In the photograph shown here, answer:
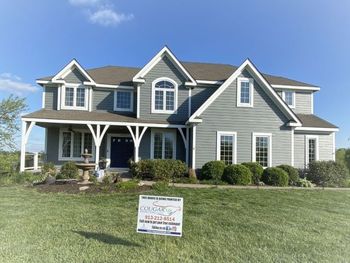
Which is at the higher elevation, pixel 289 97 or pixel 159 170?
pixel 289 97

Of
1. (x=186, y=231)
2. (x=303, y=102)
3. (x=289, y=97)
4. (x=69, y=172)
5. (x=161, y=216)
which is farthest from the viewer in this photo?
(x=303, y=102)

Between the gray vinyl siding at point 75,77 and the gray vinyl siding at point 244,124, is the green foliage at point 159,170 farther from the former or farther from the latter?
the gray vinyl siding at point 75,77

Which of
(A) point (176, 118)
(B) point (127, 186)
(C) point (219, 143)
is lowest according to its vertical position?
(B) point (127, 186)

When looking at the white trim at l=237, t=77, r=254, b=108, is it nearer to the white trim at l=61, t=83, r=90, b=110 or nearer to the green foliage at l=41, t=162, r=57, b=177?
the white trim at l=61, t=83, r=90, b=110

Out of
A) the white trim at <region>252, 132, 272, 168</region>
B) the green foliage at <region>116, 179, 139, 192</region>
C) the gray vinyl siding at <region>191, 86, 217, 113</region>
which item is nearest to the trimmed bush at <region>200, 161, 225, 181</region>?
the white trim at <region>252, 132, 272, 168</region>

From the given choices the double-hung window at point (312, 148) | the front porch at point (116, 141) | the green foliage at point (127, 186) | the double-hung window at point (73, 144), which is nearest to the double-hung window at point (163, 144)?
the front porch at point (116, 141)

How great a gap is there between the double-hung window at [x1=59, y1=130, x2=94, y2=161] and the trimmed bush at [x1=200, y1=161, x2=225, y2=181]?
7.81 meters

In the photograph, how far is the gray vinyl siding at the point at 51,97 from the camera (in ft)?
62.8

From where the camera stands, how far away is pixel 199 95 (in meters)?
19.6

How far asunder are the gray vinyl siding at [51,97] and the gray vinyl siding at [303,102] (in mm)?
16035

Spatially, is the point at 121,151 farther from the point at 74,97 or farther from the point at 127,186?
the point at 127,186

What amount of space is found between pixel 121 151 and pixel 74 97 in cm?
447

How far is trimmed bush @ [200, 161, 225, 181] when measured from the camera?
613 inches

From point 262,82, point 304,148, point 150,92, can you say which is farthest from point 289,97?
point 150,92
